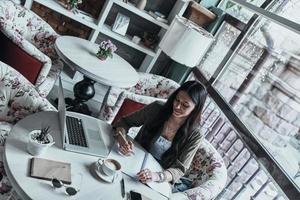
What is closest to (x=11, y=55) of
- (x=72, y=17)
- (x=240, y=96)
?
(x=72, y=17)

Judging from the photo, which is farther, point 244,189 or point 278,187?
point 244,189

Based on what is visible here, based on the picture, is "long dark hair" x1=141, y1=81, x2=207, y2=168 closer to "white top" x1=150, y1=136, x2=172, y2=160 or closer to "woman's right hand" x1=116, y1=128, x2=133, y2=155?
"white top" x1=150, y1=136, x2=172, y2=160

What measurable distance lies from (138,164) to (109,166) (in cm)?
29

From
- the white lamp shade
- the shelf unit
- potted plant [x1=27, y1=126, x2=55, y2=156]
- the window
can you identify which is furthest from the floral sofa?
the shelf unit

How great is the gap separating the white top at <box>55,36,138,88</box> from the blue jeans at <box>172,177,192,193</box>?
3.43ft

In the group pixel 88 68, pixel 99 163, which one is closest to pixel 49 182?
pixel 99 163

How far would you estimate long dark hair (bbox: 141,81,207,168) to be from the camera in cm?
202

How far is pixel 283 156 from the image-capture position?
7.35ft

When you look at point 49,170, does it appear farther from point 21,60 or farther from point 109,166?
point 21,60

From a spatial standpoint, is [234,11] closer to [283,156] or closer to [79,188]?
[283,156]

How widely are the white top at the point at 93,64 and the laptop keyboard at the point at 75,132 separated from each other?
3.09ft

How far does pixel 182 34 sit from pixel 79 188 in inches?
90.6

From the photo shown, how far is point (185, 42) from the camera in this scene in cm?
327

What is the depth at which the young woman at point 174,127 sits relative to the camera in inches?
79.0
